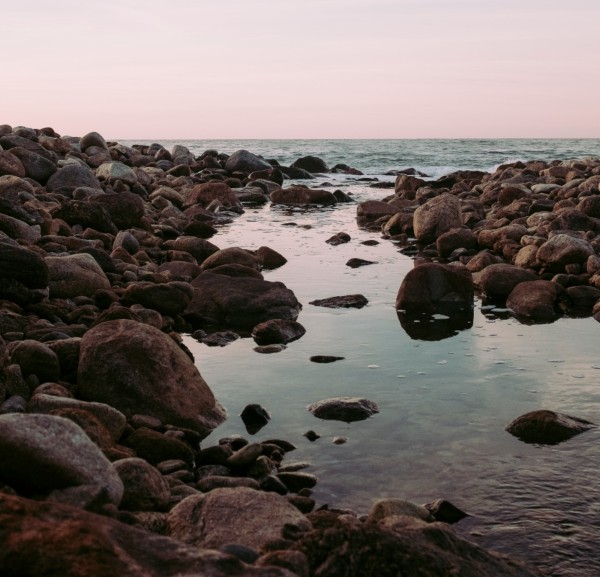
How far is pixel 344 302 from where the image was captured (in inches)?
411

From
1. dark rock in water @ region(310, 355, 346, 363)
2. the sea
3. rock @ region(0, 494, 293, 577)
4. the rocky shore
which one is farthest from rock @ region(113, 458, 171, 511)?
dark rock in water @ region(310, 355, 346, 363)

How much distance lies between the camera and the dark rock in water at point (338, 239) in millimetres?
16219

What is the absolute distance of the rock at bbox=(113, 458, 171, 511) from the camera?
430 cm

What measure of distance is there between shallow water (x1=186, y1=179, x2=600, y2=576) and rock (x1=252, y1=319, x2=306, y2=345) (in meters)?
0.16

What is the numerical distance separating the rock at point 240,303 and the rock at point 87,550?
21.6 ft

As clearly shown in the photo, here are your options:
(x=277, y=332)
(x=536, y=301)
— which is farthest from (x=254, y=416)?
(x=536, y=301)

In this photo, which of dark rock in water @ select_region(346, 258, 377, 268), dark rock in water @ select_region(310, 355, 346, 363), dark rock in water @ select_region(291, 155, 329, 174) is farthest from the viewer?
dark rock in water @ select_region(291, 155, 329, 174)

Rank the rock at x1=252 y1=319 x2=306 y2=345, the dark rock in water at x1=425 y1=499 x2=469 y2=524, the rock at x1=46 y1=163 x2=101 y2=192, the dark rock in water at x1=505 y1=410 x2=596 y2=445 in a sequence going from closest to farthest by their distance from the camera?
1. the dark rock in water at x1=425 y1=499 x2=469 y2=524
2. the dark rock in water at x1=505 y1=410 x2=596 y2=445
3. the rock at x1=252 y1=319 x2=306 y2=345
4. the rock at x1=46 y1=163 x2=101 y2=192

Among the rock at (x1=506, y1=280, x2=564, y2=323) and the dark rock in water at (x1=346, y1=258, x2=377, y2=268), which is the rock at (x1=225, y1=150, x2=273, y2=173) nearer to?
the dark rock in water at (x1=346, y1=258, x2=377, y2=268)

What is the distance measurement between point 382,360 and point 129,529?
5251 mm

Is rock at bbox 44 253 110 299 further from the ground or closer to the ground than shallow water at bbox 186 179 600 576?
further from the ground

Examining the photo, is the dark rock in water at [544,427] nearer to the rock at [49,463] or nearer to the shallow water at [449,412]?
the shallow water at [449,412]

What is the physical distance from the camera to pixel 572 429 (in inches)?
238

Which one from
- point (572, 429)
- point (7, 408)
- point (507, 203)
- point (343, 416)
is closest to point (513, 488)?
point (572, 429)
